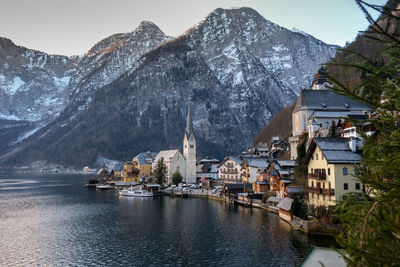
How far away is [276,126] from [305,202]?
105m

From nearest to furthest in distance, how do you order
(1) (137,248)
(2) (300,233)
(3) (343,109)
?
(1) (137,248)
(2) (300,233)
(3) (343,109)

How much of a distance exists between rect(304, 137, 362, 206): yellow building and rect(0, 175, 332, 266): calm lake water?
7567mm

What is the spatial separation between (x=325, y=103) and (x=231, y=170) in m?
37.6

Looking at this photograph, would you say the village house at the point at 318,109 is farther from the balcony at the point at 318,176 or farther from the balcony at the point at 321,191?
the balcony at the point at 318,176

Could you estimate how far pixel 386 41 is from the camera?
7.78 meters

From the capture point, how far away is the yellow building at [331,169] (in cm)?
4728

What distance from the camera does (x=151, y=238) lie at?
154 feet

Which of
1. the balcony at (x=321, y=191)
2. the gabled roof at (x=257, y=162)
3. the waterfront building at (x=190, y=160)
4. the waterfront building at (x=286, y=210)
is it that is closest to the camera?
the balcony at (x=321, y=191)

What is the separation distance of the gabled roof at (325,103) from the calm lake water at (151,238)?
4125cm

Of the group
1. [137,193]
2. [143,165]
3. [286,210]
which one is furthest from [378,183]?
[143,165]

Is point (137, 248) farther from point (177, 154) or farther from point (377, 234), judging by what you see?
point (177, 154)

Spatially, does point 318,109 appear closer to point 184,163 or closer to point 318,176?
point 318,176

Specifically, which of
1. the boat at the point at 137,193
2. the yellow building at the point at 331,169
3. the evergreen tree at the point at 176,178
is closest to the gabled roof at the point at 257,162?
the boat at the point at 137,193

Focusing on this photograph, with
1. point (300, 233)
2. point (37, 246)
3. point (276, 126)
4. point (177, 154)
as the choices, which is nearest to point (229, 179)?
point (177, 154)
